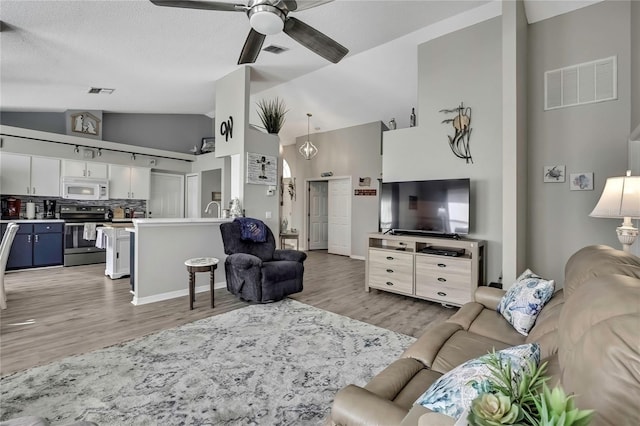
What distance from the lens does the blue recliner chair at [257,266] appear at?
3684mm

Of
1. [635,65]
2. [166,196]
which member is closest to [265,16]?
[635,65]

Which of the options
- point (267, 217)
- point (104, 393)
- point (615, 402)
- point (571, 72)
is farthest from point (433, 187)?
point (104, 393)

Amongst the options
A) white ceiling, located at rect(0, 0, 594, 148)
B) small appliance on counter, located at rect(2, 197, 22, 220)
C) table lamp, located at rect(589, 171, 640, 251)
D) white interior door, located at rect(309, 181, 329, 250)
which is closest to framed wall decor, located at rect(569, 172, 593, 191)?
table lamp, located at rect(589, 171, 640, 251)

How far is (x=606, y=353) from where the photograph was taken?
0.65m

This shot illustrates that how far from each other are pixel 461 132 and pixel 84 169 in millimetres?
7076

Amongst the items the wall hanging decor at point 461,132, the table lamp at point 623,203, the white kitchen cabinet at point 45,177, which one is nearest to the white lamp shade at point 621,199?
the table lamp at point 623,203

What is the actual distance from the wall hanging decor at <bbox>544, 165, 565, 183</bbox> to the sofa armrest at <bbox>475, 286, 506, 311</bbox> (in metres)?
1.86

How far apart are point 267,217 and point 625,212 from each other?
4.27 metres

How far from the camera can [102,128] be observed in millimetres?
6551

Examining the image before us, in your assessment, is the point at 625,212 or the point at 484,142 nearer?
the point at 625,212

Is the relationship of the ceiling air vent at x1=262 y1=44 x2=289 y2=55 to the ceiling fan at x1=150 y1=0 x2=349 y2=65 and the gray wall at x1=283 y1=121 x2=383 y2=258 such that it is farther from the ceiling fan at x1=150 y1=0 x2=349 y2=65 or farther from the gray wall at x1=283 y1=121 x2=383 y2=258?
the gray wall at x1=283 y1=121 x2=383 y2=258

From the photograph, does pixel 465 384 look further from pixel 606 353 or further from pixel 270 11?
pixel 270 11

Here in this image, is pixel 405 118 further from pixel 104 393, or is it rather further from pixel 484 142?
pixel 104 393

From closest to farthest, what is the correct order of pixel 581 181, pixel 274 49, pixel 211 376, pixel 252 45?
pixel 211 376, pixel 252 45, pixel 581 181, pixel 274 49
